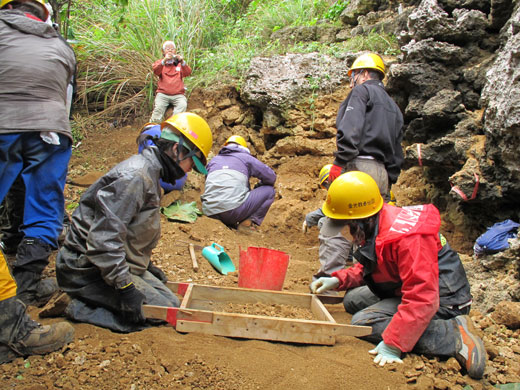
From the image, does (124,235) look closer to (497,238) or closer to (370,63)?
(370,63)

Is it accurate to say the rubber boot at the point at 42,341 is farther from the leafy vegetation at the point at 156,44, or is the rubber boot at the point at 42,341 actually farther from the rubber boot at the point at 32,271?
the leafy vegetation at the point at 156,44

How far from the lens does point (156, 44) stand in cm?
805

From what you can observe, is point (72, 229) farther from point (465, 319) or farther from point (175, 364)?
point (465, 319)

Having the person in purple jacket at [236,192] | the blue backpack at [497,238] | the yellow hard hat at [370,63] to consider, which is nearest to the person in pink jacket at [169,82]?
the person in purple jacket at [236,192]

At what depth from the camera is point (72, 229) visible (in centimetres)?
259

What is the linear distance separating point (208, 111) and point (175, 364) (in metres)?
5.82

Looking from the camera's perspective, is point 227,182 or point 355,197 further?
point 227,182

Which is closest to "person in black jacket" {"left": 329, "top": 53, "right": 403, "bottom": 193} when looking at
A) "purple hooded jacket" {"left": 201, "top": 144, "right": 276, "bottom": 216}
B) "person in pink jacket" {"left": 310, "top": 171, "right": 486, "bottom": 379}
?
"person in pink jacket" {"left": 310, "top": 171, "right": 486, "bottom": 379}

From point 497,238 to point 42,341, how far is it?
12.2 ft

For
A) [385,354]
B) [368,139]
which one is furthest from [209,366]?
[368,139]

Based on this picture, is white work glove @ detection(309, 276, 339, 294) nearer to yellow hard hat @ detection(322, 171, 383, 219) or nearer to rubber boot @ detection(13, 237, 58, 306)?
yellow hard hat @ detection(322, 171, 383, 219)

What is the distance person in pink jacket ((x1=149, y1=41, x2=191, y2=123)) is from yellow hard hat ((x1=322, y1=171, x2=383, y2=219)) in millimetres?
4681

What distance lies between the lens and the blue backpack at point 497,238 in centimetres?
379

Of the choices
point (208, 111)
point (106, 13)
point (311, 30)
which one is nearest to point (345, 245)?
point (208, 111)
